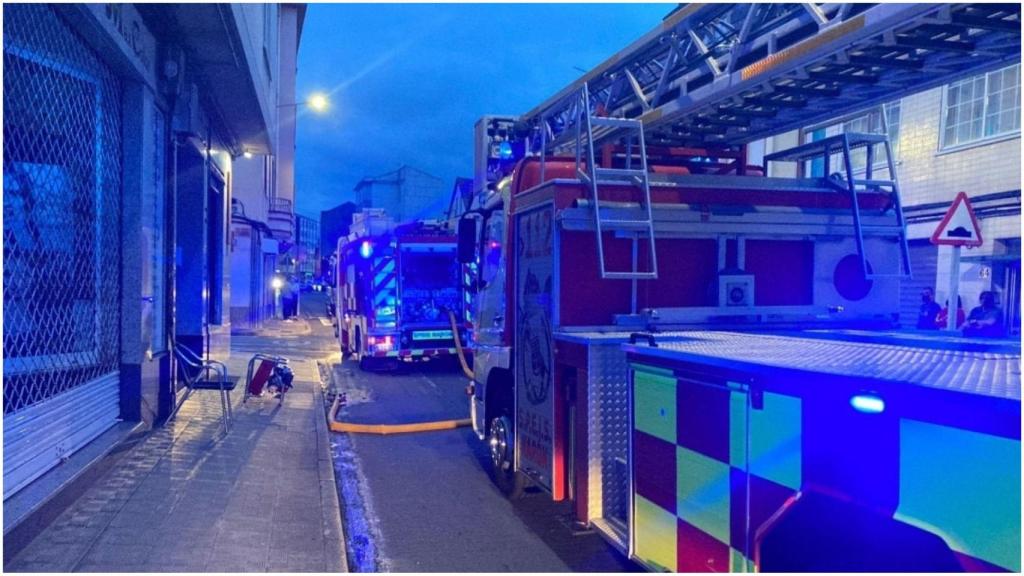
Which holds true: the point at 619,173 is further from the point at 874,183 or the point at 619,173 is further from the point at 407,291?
the point at 407,291

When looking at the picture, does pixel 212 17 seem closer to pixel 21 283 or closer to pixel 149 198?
pixel 149 198

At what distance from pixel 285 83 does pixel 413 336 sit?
1865 cm

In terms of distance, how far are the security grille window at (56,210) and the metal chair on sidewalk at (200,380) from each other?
1.41 meters

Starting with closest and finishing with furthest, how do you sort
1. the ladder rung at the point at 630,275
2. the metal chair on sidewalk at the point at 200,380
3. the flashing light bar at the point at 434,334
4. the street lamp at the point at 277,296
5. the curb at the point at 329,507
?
1. the curb at the point at 329,507
2. the ladder rung at the point at 630,275
3. the metal chair on sidewalk at the point at 200,380
4. the flashing light bar at the point at 434,334
5. the street lamp at the point at 277,296

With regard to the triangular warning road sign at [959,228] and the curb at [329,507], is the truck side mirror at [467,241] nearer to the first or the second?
the curb at [329,507]

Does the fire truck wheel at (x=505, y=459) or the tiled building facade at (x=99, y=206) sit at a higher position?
the tiled building facade at (x=99, y=206)

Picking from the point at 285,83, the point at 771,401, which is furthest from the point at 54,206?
the point at 285,83

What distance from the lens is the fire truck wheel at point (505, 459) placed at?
232 inches

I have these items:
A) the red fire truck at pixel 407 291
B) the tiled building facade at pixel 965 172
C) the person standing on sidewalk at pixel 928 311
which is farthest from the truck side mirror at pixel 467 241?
the person standing on sidewalk at pixel 928 311

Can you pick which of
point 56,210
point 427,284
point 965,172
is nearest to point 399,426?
point 56,210

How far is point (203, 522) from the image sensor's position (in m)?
4.88

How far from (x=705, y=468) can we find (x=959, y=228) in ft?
19.9

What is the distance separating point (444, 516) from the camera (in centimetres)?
572

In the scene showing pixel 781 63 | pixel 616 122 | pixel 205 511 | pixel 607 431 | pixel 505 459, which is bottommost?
pixel 205 511
